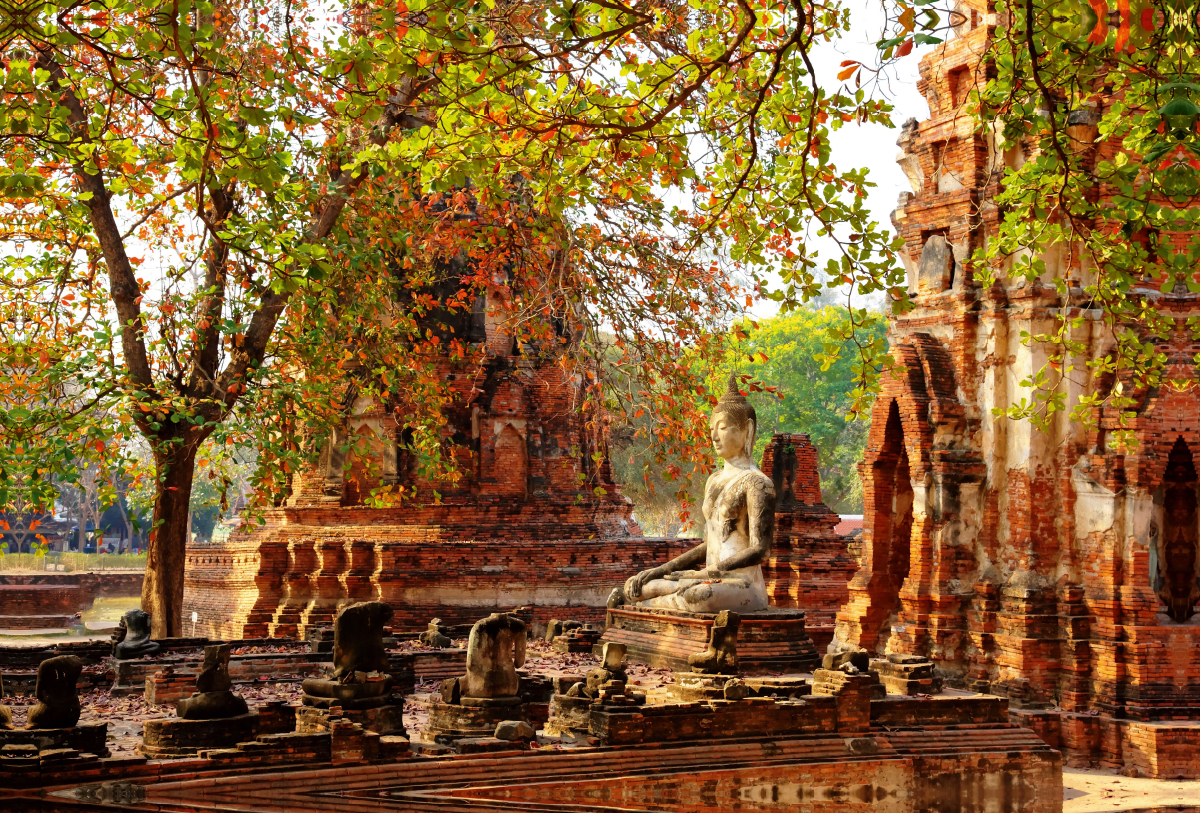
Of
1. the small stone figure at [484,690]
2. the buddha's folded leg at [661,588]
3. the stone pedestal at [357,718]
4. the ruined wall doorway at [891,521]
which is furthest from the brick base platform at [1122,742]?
the stone pedestal at [357,718]

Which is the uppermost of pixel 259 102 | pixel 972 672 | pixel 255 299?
pixel 259 102

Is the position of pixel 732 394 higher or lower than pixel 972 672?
higher

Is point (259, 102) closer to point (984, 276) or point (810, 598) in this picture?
point (984, 276)

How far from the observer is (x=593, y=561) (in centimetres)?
1758

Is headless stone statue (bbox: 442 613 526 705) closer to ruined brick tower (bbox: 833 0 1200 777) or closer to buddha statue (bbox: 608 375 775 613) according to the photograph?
buddha statue (bbox: 608 375 775 613)

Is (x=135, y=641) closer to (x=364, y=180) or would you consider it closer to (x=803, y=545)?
(x=364, y=180)

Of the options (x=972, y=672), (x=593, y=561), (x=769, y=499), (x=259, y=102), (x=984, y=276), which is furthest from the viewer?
(x=593, y=561)

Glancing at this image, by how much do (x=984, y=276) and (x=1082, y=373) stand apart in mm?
4479

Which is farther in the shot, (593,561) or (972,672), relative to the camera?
(593,561)

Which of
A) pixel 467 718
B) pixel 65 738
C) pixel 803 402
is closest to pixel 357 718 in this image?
pixel 467 718

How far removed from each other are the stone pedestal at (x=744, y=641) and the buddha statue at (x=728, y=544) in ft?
0.54

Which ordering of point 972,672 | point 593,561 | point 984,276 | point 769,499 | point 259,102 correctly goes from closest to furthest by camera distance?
point 984,276
point 259,102
point 769,499
point 972,672
point 593,561

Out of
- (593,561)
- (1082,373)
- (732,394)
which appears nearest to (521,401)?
(593,561)

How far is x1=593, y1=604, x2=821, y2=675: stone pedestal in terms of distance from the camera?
10.7 metres
